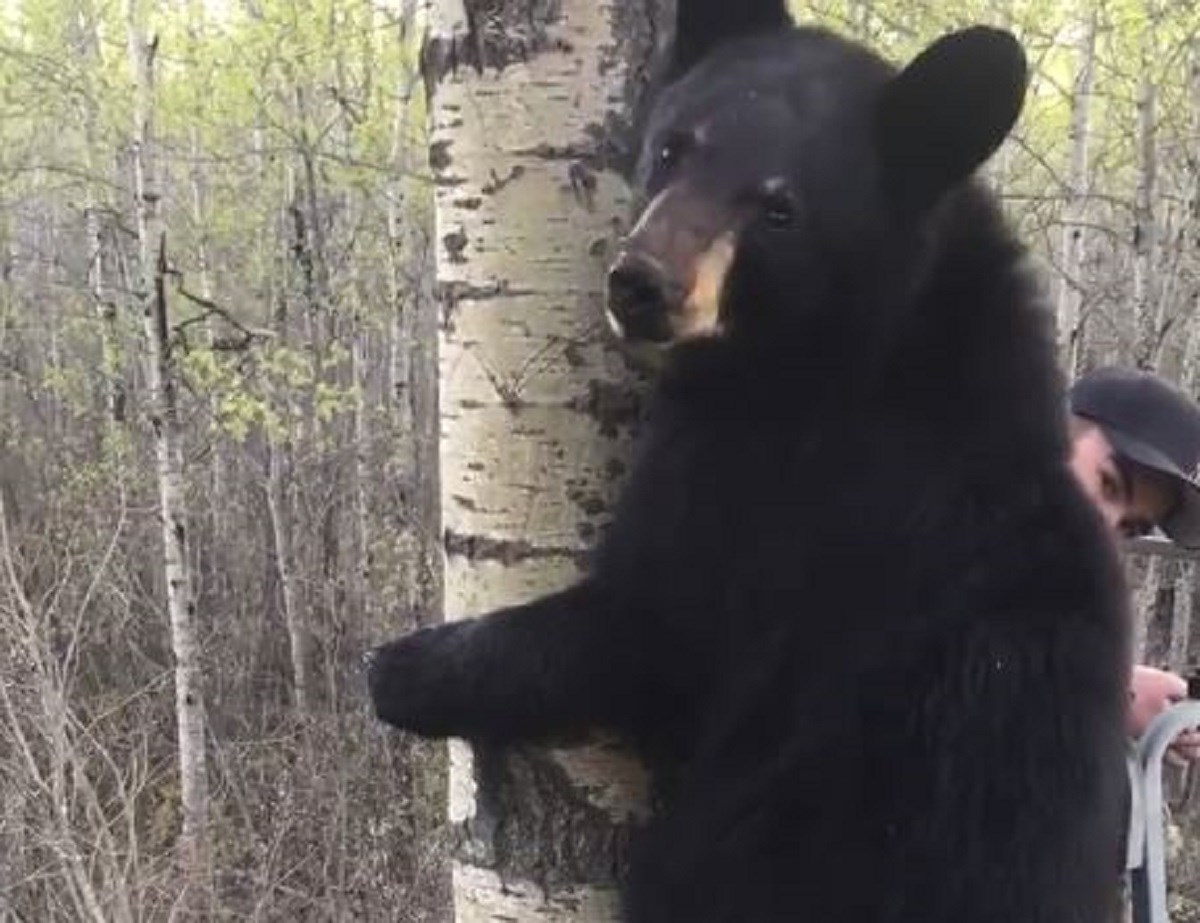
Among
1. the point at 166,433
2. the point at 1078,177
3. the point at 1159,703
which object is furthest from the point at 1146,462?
the point at 1078,177

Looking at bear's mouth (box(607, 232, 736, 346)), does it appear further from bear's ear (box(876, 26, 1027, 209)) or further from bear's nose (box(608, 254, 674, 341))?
bear's ear (box(876, 26, 1027, 209))

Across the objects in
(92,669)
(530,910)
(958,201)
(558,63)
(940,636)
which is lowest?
(92,669)

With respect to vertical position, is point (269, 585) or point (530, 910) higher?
point (530, 910)

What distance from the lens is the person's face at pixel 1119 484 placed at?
2.89 meters

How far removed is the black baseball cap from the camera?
2859mm

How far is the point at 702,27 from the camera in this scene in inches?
80.0

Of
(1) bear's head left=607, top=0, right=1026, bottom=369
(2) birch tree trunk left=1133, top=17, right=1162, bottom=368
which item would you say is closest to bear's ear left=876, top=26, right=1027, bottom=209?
(1) bear's head left=607, top=0, right=1026, bottom=369

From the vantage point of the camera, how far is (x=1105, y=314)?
45.3 ft

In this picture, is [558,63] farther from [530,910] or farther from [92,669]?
[92,669]

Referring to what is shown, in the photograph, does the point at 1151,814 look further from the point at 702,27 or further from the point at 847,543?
the point at 702,27

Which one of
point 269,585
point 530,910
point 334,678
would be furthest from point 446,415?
point 269,585

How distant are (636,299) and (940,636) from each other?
55cm

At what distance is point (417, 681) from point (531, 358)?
50 centimetres

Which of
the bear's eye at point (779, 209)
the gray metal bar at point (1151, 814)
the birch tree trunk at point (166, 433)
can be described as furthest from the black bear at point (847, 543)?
the birch tree trunk at point (166, 433)
